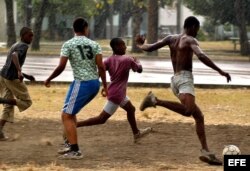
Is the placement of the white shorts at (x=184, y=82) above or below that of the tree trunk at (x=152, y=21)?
above

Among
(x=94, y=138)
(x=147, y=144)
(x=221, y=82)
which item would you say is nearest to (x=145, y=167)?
(x=147, y=144)

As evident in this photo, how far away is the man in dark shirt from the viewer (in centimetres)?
984

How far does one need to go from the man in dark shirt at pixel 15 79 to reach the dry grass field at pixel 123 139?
47 centimetres

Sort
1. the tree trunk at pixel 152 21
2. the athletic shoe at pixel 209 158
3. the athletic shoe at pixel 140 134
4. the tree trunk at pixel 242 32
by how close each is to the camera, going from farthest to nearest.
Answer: the tree trunk at pixel 242 32 → the tree trunk at pixel 152 21 → the athletic shoe at pixel 140 134 → the athletic shoe at pixel 209 158

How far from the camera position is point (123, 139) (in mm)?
10281

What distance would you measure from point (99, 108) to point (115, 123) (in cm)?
223

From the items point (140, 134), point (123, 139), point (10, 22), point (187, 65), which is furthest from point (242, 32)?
point (187, 65)

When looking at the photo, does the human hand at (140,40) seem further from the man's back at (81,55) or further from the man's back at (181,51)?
the man's back at (81,55)

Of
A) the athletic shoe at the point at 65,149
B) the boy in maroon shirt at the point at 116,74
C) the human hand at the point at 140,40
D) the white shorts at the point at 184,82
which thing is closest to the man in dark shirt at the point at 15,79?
the boy in maroon shirt at the point at 116,74

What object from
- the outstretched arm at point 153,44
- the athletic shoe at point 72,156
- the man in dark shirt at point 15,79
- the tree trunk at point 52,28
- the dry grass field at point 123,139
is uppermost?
the outstretched arm at point 153,44

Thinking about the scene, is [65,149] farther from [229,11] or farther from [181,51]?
[229,11]

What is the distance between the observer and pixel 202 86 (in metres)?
18.5

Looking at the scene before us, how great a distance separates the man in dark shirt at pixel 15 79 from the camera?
32.3 ft

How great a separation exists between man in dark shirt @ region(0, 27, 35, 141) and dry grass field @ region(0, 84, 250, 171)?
0.47 m
